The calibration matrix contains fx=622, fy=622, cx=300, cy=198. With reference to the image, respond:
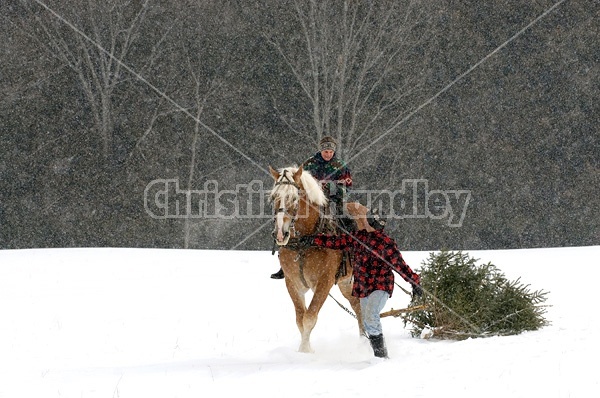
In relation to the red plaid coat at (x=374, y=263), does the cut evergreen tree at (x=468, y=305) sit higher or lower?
lower

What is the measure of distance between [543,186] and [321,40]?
488 inches

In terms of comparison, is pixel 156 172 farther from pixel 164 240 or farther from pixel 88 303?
pixel 88 303

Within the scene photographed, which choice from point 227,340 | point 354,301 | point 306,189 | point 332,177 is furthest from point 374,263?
point 227,340

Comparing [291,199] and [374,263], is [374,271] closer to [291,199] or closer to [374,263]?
[374,263]

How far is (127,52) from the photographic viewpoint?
26.0m

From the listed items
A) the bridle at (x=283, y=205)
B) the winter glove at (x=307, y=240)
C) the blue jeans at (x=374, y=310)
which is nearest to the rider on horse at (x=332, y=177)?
the winter glove at (x=307, y=240)

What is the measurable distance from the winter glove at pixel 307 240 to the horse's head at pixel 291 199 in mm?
237

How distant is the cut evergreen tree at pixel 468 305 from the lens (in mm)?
8632

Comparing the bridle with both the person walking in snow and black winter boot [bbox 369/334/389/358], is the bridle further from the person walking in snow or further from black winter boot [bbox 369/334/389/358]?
black winter boot [bbox 369/334/389/358]

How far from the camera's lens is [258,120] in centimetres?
2623

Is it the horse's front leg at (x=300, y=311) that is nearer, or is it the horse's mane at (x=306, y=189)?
the horse's mane at (x=306, y=189)

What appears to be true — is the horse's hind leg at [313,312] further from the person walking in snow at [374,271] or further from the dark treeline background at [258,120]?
the dark treeline background at [258,120]

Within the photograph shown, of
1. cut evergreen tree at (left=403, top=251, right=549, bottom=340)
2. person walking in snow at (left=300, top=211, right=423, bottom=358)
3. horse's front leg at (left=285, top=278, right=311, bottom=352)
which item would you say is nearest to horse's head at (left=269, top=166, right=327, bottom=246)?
person walking in snow at (left=300, top=211, right=423, bottom=358)

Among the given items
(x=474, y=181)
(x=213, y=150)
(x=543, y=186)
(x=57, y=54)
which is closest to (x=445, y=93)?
(x=474, y=181)
